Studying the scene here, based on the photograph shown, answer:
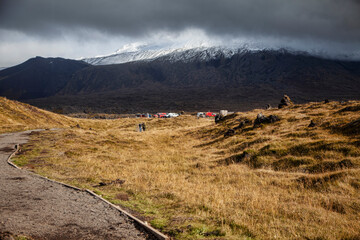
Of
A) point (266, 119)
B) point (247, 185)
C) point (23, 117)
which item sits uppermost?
point (23, 117)

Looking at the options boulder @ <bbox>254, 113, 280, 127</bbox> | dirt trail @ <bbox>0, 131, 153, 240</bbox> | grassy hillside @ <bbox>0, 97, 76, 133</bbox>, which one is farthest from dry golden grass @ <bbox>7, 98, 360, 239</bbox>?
grassy hillside @ <bbox>0, 97, 76, 133</bbox>

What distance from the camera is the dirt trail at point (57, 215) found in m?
6.07

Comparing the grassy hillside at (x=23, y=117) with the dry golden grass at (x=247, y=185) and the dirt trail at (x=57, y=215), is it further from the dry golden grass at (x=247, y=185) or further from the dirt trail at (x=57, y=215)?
the dirt trail at (x=57, y=215)

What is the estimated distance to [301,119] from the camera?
25.2 m

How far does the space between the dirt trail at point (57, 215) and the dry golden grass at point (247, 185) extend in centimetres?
97

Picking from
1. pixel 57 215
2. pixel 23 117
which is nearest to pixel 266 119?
pixel 57 215

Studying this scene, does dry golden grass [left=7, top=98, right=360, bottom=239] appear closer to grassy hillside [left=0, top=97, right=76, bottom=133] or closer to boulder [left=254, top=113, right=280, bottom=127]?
boulder [left=254, top=113, right=280, bottom=127]

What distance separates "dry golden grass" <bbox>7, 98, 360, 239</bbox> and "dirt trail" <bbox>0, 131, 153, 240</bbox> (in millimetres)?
972

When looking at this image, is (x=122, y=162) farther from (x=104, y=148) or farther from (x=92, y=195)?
(x=92, y=195)

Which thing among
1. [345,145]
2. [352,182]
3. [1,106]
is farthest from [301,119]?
[1,106]

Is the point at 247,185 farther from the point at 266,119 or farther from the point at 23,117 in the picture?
the point at 23,117

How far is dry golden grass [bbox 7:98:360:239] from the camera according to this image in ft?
22.2

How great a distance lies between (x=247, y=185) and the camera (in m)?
11.5

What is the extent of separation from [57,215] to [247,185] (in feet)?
28.2
